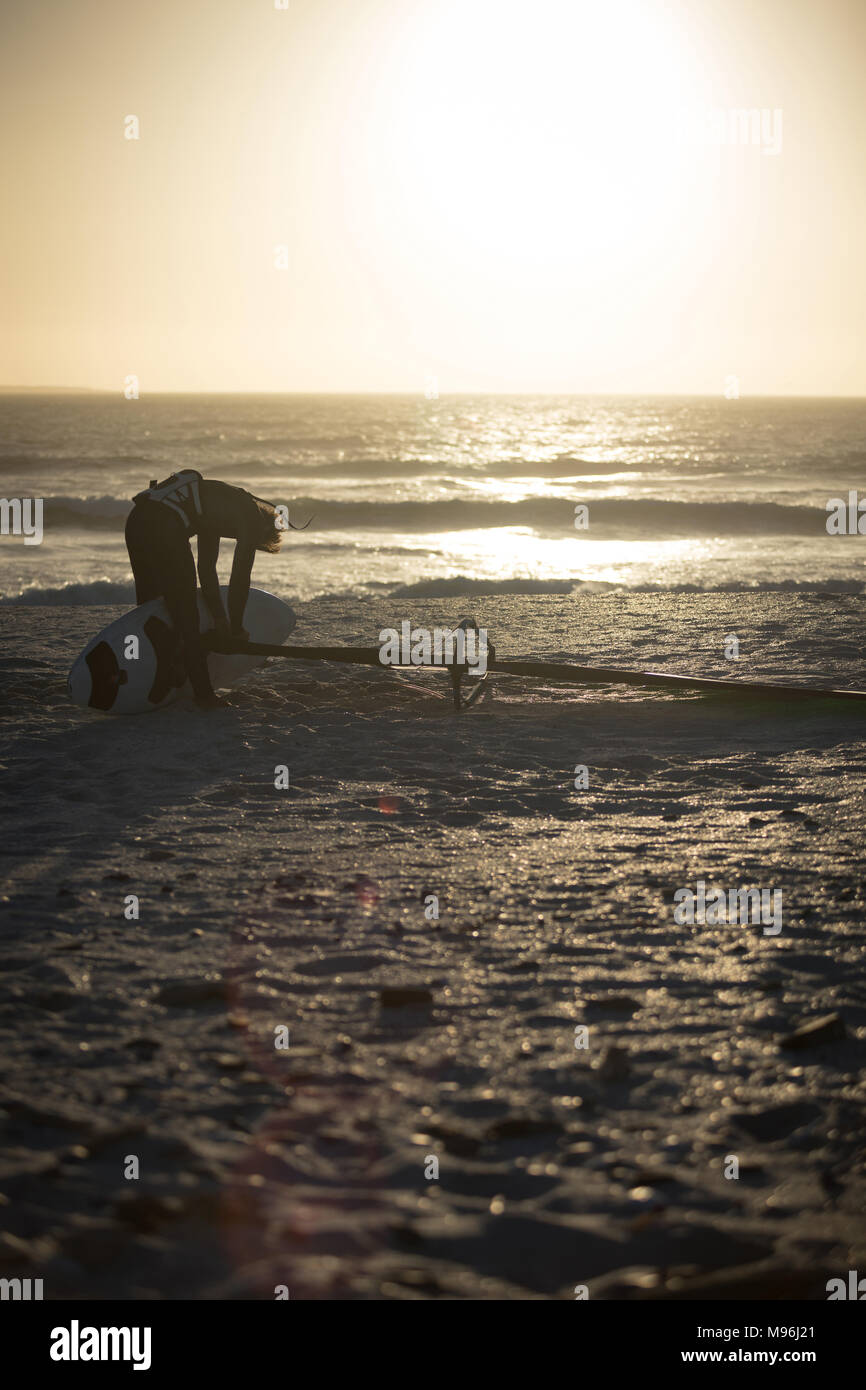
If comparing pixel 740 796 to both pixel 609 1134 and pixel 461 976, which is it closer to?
pixel 461 976

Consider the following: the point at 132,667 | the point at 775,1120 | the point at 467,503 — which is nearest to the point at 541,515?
the point at 467,503

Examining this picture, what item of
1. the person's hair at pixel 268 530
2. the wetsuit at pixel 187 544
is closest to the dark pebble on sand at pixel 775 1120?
the wetsuit at pixel 187 544

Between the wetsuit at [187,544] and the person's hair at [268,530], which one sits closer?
the wetsuit at [187,544]

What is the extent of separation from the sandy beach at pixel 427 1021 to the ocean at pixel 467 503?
30.7 feet

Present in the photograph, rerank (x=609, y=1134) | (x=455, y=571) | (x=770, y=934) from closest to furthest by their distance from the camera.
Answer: (x=609, y=1134) → (x=770, y=934) → (x=455, y=571)

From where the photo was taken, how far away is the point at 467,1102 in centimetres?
339

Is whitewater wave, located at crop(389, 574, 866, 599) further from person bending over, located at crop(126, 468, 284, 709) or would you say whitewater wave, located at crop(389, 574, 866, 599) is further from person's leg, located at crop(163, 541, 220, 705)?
person's leg, located at crop(163, 541, 220, 705)

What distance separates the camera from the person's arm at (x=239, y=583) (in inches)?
325

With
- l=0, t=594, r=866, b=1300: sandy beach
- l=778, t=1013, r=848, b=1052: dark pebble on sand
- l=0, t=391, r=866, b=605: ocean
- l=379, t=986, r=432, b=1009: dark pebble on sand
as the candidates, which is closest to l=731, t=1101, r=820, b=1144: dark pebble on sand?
l=0, t=594, r=866, b=1300: sandy beach

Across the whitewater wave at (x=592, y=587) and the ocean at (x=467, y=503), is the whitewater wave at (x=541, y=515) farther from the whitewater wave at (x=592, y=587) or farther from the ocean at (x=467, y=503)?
the whitewater wave at (x=592, y=587)

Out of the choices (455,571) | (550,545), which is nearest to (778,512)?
(550,545)

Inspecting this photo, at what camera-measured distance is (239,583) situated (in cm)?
837

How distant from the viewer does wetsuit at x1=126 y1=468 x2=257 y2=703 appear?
25.9ft
